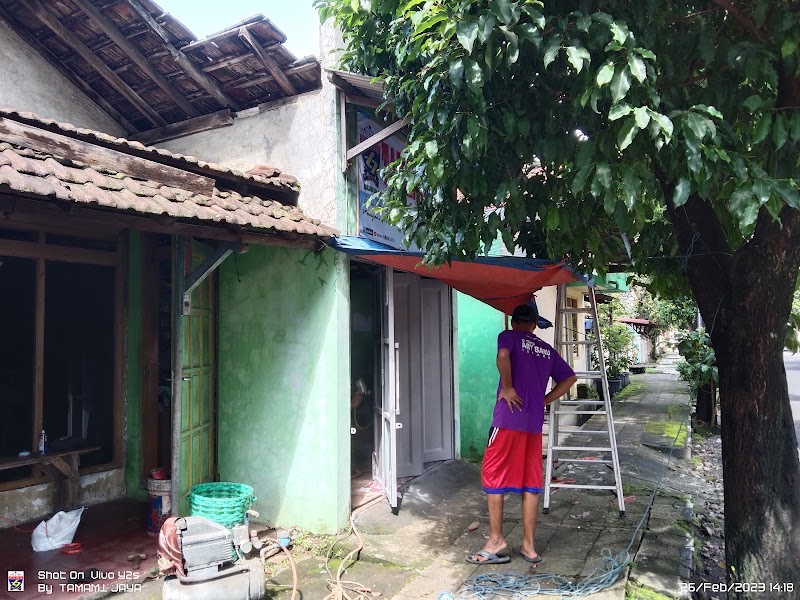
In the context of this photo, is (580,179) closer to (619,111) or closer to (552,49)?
(619,111)

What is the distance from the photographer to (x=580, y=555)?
4.59 meters

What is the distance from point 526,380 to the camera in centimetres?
466

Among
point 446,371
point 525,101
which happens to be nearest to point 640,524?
point 446,371

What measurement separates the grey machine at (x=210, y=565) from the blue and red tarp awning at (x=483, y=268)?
8.48ft

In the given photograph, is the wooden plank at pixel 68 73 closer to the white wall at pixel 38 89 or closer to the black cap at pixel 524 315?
the white wall at pixel 38 89

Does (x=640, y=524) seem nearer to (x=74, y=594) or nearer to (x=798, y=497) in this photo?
(x=798, y=497)

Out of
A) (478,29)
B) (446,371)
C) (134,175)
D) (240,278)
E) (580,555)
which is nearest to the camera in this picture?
(478,29)

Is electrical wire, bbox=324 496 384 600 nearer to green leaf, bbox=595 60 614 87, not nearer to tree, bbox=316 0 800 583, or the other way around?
tree, bbox=316 0 800 583

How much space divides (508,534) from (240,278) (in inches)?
141

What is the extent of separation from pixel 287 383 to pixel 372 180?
7.49 feet

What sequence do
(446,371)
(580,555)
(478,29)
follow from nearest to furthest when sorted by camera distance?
(478,29), (580,555), (446,371)

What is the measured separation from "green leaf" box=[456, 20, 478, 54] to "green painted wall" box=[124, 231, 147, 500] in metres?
Result: 4.58

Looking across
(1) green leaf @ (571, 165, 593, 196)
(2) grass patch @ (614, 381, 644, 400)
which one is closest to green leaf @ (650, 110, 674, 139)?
(1) green leaf @ (571, 165, 593, 196)

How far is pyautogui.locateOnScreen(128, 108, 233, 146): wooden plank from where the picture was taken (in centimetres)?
608
